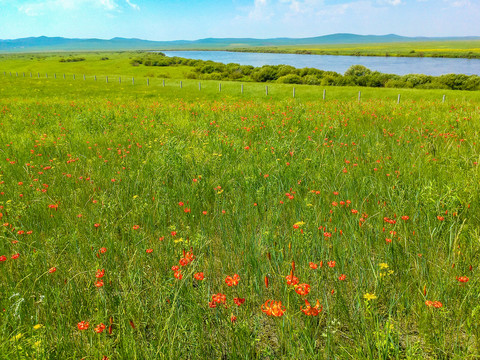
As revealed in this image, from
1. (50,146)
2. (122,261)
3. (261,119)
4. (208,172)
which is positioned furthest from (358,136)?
(50,146)

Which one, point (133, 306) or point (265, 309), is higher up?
point (265, 309)

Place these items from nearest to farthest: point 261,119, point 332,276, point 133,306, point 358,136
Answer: point 133,306 → point 332,276 → point 358,136 → point 261,119

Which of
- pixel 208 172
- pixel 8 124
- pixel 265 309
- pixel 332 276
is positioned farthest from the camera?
pixel 8 124

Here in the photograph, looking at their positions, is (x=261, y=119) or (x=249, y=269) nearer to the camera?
(x=249, y=269)

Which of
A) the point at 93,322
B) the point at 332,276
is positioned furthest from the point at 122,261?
the point at 332,276

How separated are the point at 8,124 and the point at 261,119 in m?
10.9

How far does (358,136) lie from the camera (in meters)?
8.79

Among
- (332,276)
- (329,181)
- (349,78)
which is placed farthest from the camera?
(349,78)

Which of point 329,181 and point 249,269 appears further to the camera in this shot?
point 329,181

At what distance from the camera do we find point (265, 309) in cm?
219

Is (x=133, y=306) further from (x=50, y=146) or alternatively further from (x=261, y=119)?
(x=261, y=119)

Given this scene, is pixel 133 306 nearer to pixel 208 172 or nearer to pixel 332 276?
pixel 332 276

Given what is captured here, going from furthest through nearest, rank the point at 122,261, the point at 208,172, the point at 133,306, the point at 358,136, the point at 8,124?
the point at 8,124 → the point at 358,136 → the point at 208,172 → the point at 122,261 → the point at 133,306

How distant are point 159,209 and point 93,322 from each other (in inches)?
79.9
